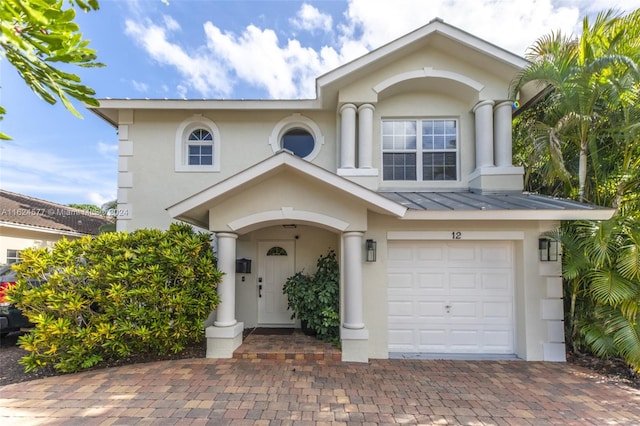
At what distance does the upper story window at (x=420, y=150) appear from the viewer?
26.4ft

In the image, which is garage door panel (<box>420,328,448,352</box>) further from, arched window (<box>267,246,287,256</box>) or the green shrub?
the green shrub

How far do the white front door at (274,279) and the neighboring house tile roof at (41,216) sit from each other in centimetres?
622

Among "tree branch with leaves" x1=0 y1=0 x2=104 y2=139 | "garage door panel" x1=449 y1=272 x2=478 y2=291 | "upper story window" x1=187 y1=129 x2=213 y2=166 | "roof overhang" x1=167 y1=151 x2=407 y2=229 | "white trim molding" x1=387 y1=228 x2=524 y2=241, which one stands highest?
"upper story window" x1=187 y1=129 x2=213 y2=166

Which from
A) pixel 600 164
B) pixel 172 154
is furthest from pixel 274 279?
pixel 600 164

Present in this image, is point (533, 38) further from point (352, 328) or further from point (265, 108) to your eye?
point (352, 328)

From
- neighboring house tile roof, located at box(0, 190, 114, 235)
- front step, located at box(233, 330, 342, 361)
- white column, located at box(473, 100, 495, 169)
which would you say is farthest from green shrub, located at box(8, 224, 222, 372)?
white column, located at box(473, 100, 495, 169)

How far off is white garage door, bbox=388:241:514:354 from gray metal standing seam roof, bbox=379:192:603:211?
972 mm

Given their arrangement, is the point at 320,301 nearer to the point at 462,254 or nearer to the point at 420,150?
the point at 462,254

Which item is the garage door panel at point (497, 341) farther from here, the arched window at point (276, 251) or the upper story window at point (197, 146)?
the upper story window at point (197, 146)

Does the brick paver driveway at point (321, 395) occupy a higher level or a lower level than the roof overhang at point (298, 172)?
lower

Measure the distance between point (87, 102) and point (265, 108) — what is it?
5442mm

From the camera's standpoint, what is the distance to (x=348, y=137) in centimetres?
772

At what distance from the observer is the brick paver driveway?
13.5 feet

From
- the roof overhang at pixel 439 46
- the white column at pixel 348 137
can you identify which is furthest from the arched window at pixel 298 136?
the roof overhang at pixel 439 46
